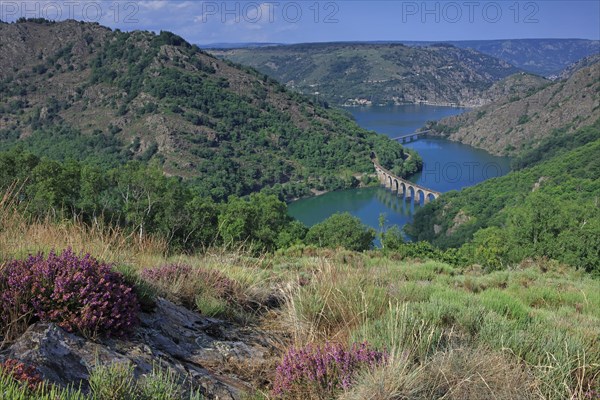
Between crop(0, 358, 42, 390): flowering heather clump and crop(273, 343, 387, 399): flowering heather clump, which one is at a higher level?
crop(0, 358, 42, 390): flowering heather clump

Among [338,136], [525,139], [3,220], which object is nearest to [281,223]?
[3,220]

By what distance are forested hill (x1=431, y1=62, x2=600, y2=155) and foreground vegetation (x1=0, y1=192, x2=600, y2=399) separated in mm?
126440

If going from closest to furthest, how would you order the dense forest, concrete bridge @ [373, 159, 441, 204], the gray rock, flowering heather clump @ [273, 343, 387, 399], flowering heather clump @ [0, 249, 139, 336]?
the gray rock < flowering heather clump @ [273, 343, 387, 399] < flowering heather clump @ [0, 249, 139, 336] < the dense forest < concrete bridge @ [373, 159, 441, 204]

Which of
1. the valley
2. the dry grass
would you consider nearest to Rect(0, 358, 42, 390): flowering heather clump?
the valley

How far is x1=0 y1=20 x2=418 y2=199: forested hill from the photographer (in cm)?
9044

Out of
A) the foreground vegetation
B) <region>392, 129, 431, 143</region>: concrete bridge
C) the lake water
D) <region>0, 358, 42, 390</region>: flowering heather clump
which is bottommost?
→ the lake water

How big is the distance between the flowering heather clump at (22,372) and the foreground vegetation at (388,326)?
0.18ft

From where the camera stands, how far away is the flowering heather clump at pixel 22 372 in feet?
6.45

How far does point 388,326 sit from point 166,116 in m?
103

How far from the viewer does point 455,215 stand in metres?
66.1

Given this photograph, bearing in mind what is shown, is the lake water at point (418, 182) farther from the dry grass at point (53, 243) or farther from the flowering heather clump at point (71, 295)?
the flowering heather clump at point (71, 295)

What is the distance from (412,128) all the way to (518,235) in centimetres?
14695

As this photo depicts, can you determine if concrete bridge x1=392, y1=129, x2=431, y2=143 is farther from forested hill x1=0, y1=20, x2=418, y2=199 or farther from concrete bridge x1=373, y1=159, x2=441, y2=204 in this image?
concrete bridge x1=373, y1=159, x2=441, y2=204

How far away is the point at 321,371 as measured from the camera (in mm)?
2506
